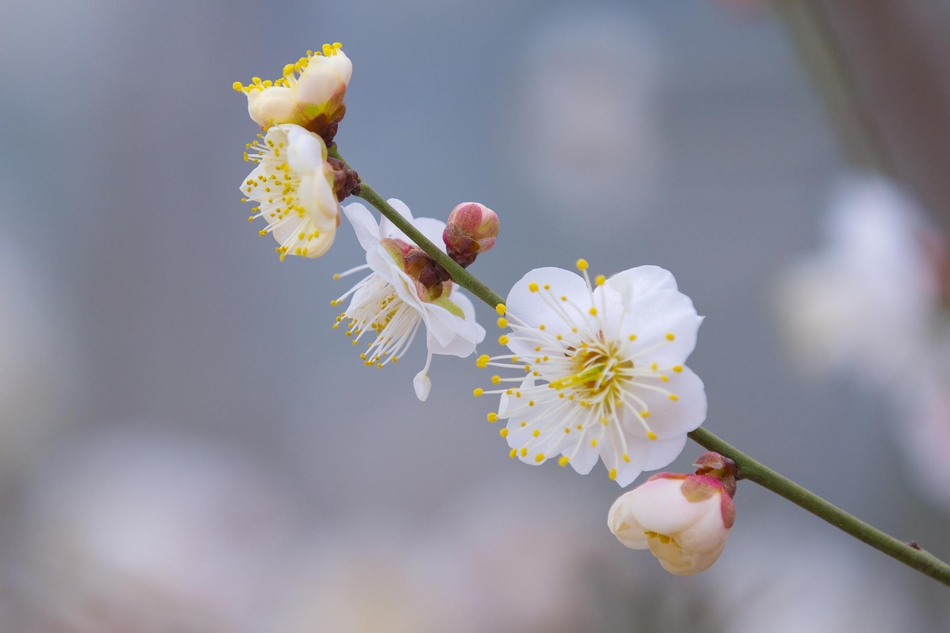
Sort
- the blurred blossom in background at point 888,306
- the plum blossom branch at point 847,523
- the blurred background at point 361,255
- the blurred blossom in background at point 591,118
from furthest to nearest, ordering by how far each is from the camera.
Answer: the blurred blossom in background at point 591,118
the blurred background at point 361,255
the blurred blossom in background at point 888,306
the plum blossom branch at point 847,523

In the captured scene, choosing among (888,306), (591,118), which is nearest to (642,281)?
(888,306)

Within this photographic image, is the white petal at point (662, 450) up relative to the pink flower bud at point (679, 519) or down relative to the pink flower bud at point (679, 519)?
up

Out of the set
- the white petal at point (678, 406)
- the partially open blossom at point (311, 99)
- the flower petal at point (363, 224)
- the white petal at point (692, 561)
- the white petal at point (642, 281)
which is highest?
the partially open blossom at point (311, 99)

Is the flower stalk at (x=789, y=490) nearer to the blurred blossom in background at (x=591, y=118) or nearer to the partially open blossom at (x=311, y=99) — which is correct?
the partially open blossom at (x=311, y=99)

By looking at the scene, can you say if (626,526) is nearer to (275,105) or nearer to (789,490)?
(789,490)

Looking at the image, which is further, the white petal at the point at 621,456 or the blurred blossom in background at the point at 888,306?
the blurred blossom in background at the point at 888,306

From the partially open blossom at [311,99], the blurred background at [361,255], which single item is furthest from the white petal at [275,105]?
the blurred background at [361,255]
